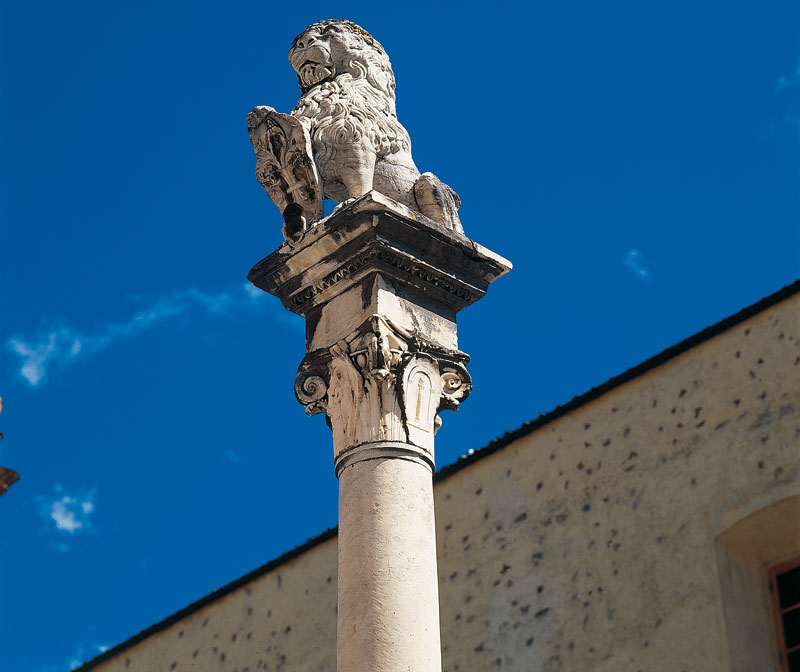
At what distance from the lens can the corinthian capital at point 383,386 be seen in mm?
7297

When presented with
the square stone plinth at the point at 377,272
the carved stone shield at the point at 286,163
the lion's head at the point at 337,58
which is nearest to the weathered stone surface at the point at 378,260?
the square stone plinth at the point at 377,272

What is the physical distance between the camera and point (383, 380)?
7375 mm

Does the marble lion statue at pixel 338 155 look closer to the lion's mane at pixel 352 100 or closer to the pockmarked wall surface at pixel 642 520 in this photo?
the lion's mane at pixel 352 100

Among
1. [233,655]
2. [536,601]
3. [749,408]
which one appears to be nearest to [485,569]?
[536,601]

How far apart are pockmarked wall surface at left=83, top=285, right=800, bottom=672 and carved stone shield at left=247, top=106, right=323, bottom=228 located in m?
4.86

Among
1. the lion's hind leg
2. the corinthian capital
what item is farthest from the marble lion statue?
the corinthian capital

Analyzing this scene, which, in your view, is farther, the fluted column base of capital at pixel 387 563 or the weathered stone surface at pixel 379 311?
the weathered stone surface at pixel 379 311

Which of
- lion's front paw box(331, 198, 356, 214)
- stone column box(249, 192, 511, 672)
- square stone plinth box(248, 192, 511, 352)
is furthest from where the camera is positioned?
lion's front paw box(331, 198, 356, 214)

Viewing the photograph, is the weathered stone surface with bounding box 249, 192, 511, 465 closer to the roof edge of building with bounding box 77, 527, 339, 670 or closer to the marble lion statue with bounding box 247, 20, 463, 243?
the marble lion statue with bounding box 247, 20, 463, 243

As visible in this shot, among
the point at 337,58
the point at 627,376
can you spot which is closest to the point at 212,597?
the point at 627,376

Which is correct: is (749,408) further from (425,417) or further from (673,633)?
(425,417)

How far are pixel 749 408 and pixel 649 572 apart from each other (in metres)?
1.51

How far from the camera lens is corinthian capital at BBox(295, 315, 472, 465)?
7297mm

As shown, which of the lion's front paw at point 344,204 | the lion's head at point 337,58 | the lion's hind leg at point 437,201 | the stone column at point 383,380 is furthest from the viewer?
the lion's head at point 337,58
